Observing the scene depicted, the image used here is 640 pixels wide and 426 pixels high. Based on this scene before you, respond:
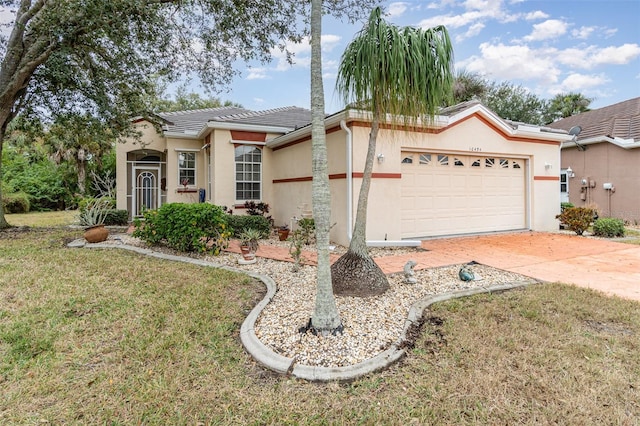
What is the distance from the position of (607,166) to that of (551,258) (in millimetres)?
10953

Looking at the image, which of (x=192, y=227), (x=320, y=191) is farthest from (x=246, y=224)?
(x=320, y=191)

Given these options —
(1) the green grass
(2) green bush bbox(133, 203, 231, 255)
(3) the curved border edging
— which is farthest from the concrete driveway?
(2) green bush bbox(133, 203, 231, 255)

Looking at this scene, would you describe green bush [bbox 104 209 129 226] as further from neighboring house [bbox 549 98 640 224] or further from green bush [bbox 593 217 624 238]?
neighboring house [bbox 549 98 640 224]

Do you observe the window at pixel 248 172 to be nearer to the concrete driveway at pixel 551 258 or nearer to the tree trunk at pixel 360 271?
the concrete driveway at pixel 551 258

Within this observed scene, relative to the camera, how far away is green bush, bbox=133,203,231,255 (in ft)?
22.9

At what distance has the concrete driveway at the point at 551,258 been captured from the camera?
220 inches

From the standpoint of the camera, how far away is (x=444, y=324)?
3799 millimetres

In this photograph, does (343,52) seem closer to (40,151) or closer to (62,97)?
(62,97)

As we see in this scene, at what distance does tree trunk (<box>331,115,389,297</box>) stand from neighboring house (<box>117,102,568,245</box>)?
2913 millimetres

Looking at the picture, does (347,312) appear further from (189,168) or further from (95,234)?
(189,168)

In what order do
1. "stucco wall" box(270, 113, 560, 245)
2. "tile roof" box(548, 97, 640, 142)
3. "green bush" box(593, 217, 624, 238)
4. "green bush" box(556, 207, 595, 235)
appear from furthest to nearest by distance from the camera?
"tile roof" box(548, 97, 640, 142) → "green bush" box(556, 207, 595, 235) → "green bush" box(593, 217, 624, 238) → "stucco wall" box(270, 113, 560, 245)

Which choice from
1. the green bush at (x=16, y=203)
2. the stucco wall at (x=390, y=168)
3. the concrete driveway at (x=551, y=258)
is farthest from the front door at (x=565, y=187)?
the green bush at (x=16, y=203)

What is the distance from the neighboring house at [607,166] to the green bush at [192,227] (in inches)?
629

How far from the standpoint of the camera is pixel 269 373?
2.92 metres
